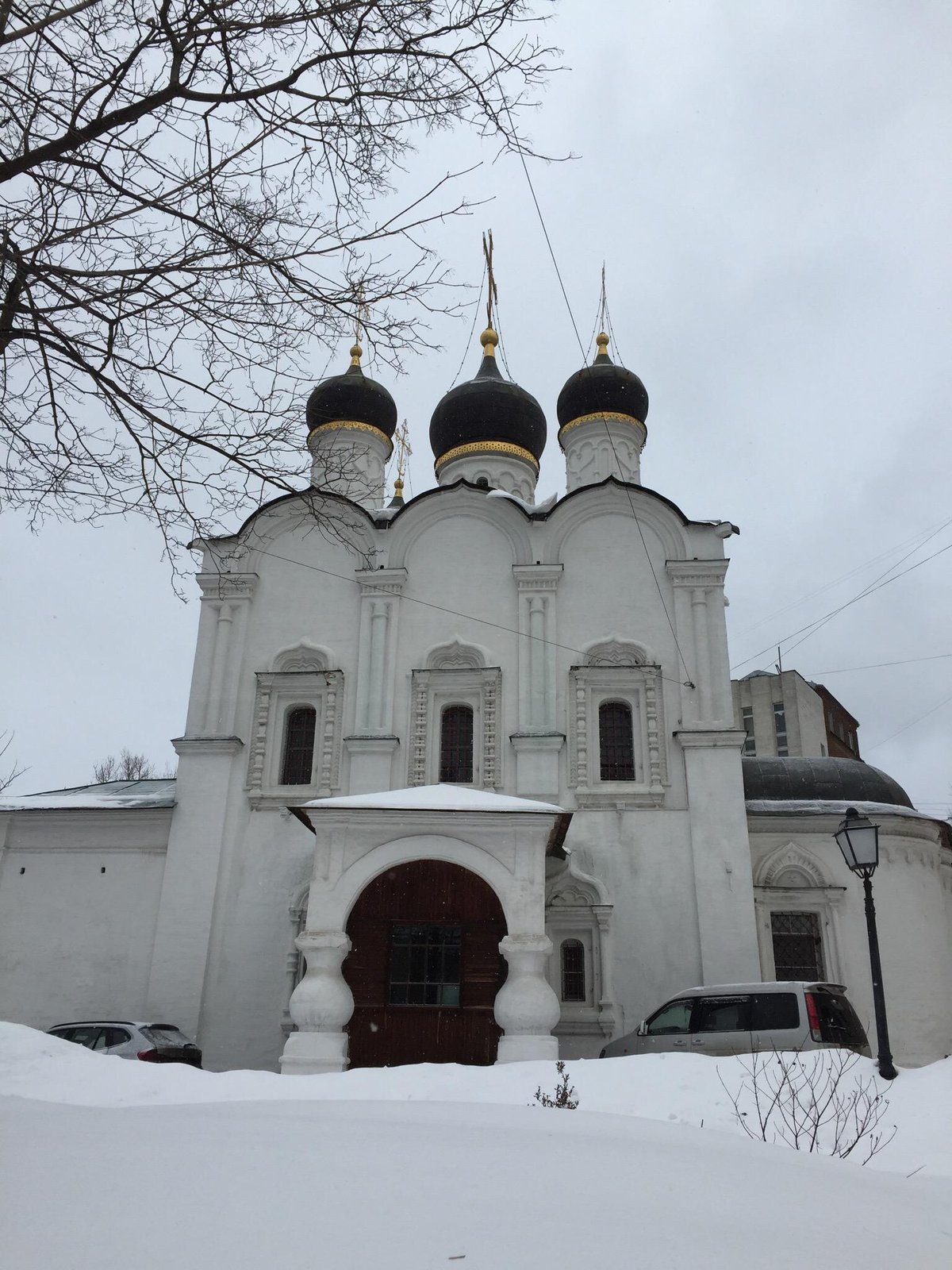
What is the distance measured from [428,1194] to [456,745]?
9.13m

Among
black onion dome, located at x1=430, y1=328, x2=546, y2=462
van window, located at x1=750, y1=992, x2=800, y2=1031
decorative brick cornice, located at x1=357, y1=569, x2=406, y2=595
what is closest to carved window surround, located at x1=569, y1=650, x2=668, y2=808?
decorative brick cornice, located at x1=357, y1=569, x2=406, y2=595

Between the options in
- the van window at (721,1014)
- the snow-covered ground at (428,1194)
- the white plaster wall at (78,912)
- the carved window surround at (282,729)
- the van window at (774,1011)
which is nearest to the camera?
the snow-covered ground at (428,1194)

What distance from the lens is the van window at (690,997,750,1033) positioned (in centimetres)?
773

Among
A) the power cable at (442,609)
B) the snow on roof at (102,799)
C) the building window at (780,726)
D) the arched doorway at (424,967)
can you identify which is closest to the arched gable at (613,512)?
the power cable at (442,609)

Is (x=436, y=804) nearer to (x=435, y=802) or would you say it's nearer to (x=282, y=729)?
(x=435, y=802)

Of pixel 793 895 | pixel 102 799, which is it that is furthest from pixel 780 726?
pixel 102 799

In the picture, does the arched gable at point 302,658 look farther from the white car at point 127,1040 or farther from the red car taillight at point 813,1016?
the red car taillight at point 813,1016

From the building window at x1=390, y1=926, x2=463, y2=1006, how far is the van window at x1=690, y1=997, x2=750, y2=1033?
2.38 meters

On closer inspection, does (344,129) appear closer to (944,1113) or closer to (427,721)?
(944,1113)

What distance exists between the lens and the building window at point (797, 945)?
1079 centimetres

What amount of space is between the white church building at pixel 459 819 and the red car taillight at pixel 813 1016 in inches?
89.9

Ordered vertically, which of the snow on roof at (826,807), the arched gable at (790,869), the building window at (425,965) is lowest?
the building window at (425,965)

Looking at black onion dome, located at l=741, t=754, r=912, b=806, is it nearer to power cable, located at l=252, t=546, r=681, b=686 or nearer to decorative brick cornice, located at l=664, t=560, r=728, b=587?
power cable, located at l=252, t=546, r=681, b=686

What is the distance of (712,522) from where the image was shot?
12.0m
